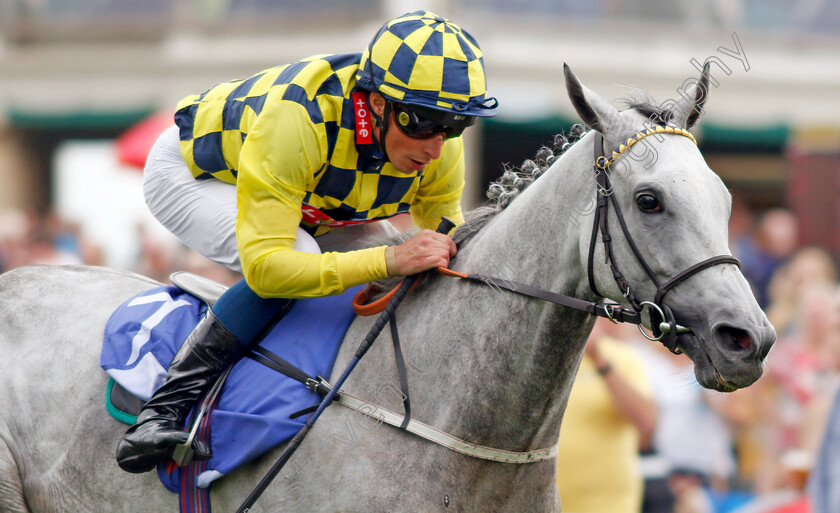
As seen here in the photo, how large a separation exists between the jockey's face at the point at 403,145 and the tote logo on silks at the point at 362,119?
0.09ft

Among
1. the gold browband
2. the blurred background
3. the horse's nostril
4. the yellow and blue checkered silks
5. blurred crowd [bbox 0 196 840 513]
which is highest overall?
the yellow and blue checkered silks

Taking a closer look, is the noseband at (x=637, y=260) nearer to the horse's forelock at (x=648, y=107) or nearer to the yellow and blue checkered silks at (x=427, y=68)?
the horse's forelock at (x=648, y=107)

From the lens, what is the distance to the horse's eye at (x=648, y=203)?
264cm

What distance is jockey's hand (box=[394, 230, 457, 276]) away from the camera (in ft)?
9.85

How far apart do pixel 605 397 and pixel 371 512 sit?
246 centimetres

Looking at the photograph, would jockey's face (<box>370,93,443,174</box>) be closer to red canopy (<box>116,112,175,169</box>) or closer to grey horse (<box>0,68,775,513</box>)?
grey horse (<box>0,68,775,513</box>)

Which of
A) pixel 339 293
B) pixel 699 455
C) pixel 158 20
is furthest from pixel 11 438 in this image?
pixel 158 20

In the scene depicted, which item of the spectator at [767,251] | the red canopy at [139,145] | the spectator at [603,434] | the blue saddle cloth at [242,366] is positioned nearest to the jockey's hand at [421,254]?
the blue saddle cloth at [242,366]

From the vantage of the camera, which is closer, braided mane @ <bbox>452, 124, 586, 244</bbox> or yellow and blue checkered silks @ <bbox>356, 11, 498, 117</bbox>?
yellow and blue checkered silks @ <bbox>356, 11, 498, 117</bbox>

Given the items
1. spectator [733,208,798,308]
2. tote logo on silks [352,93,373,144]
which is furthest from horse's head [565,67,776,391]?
spectator [733,208,798,308]

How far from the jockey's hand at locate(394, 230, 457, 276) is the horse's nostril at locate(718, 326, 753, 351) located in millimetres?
925

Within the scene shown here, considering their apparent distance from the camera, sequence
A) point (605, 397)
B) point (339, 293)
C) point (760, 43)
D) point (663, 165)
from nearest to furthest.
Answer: point (663, 165) < point (339, 293) < point (605, 397) < point (760, 43)

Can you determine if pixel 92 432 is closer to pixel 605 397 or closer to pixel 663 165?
pixel 663 165

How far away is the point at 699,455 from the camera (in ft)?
18.5
